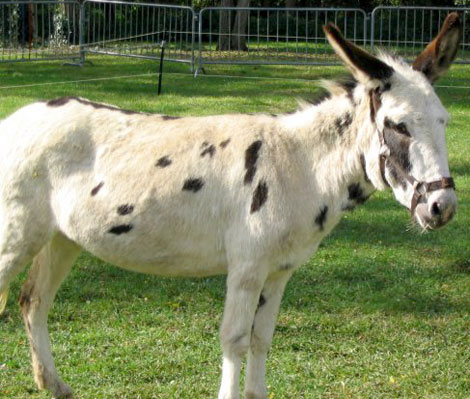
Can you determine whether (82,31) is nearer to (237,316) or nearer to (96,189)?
(96,189)

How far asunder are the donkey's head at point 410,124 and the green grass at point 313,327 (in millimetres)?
1613

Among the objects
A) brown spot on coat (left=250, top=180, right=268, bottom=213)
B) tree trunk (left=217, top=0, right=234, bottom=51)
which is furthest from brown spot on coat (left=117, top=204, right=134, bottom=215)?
tree trunk (left=217, top=0, right=234, bottom=51)

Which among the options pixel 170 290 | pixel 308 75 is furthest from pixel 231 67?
pixel 170 290

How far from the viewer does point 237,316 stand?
15.9 ft

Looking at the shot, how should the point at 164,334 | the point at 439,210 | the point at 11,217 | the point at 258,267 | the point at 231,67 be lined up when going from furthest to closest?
the point at 231,67
the point at 164,334
the point at 11,217
the point at 258,267
the point at 439,210

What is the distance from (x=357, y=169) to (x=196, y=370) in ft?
6.67

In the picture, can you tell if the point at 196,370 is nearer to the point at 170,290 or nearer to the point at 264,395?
the point at 264,395

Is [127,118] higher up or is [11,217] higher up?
[127,118]

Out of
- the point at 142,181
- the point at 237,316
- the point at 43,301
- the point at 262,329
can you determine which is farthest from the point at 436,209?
the point at 43,301

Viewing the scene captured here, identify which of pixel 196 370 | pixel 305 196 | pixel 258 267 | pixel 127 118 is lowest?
pixel 196 370

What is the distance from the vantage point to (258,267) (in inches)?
188

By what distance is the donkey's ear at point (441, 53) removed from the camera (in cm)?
480

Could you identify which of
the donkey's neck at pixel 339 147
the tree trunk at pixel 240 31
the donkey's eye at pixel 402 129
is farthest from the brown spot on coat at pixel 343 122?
the tree trunk at pixel 240 31

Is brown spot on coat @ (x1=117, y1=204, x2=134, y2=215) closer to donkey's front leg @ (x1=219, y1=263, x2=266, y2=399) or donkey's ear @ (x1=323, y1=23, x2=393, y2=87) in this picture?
donkey's front leg @ (x1=219, y1=263, x2=266, y2=399)
